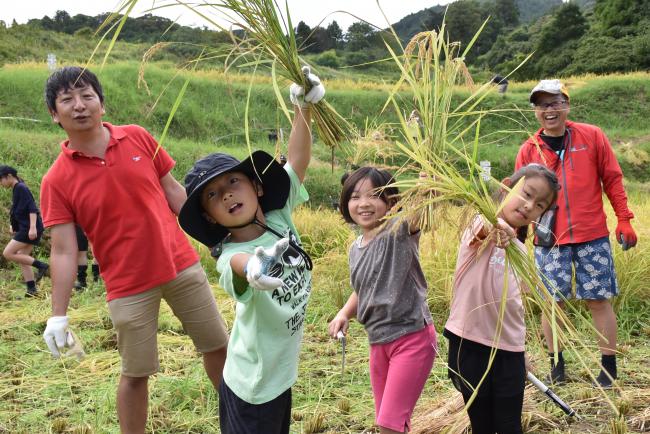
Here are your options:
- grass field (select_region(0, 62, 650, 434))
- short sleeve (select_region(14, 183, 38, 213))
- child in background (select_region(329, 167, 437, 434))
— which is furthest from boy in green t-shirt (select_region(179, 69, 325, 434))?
short sleeve (select_region(14, 183, 38, 213))

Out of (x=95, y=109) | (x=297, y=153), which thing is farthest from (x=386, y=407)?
(x=95, y=109)

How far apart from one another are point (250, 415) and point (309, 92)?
1063mm

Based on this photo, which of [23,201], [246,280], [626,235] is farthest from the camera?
[23,201]

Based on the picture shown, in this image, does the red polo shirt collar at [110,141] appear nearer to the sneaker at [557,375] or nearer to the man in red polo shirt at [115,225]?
the man in red polo shirt at [115,225]

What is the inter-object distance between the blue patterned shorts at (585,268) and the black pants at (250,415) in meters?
1.79

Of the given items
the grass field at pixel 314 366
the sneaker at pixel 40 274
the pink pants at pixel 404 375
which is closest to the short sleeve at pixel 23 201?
the sneaker at pixel 40 274

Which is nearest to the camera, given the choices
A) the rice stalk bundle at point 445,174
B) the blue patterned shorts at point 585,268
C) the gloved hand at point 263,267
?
the gloved hand at point 263,267

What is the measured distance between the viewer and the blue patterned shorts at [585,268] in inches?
120

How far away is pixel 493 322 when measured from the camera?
2.06 metres

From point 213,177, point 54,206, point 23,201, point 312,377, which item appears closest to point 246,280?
point 213,177

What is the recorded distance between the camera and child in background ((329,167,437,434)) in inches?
82.8

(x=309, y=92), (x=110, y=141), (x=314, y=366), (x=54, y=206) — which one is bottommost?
(x=314, y=366)

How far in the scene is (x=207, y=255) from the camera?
20.0ft

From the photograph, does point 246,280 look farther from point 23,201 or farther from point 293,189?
point 23,201
